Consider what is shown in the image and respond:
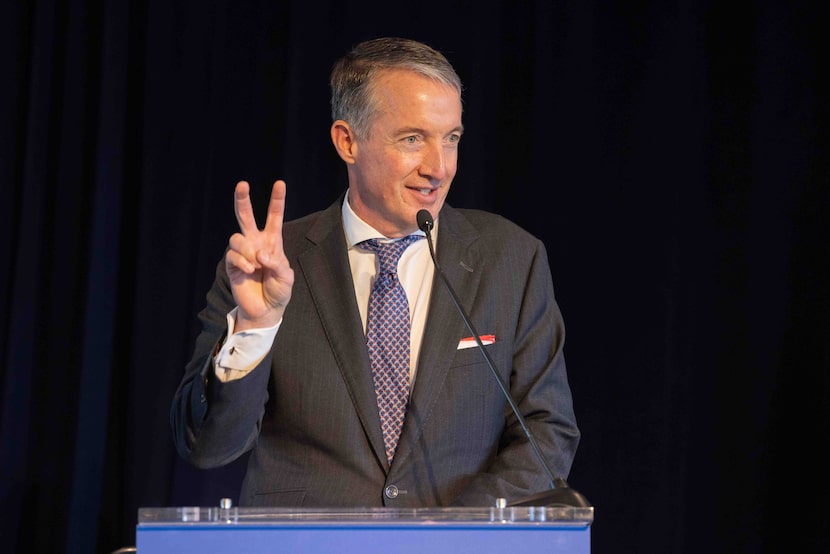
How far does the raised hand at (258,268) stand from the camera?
1.76 m

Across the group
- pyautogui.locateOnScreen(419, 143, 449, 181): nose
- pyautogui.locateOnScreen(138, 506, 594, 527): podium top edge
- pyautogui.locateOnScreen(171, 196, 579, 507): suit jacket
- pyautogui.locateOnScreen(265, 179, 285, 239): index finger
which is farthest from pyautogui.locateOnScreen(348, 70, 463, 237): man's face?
pyautogui.locateOnScreen(138, 506, 594, 527): podium top edge

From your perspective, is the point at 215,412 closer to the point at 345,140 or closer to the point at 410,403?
the point at 410,403

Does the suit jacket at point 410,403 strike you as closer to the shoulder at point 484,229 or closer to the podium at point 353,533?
the shoulder at point 484,229

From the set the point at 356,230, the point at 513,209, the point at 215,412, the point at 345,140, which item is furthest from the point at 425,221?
the point at 513,209

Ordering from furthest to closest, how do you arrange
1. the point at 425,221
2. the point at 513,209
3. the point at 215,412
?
the point at 513,209 → the point at 425,221 → the point at 215,412

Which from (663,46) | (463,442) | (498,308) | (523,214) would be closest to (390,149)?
(498,308)

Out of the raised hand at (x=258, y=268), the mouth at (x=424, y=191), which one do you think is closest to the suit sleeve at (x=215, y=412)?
the raised hand at (x=258, y=268)

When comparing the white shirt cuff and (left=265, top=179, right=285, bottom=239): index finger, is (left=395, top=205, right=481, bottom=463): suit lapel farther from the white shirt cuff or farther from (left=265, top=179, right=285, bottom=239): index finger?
(left=265, top=179, right=285, bottom=239): index finger

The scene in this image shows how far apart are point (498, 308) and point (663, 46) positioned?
1.35 m

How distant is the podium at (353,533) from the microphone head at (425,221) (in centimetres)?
78

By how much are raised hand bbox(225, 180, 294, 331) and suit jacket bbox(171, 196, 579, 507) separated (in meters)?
0.20

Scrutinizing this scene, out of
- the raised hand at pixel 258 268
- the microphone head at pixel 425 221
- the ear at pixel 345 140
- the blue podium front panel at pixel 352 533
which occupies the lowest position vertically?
the blue podium front panel at pixel 352 533

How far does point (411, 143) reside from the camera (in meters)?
2.22

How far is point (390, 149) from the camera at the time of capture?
7.30 ft
